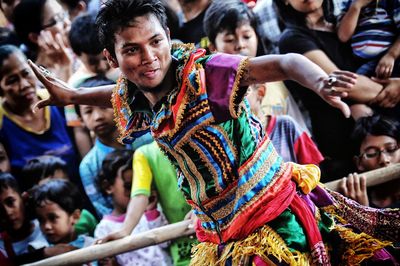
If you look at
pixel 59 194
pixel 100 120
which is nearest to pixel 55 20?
pixel 100 120

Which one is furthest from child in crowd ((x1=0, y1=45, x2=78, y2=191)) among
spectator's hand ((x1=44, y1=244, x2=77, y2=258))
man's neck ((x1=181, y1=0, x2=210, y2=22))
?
man's neck ((x1=181, y1=0, x2=210, y2=22))

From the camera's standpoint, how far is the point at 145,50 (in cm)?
230

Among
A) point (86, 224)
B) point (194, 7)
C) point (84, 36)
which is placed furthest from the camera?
point (194, 7)

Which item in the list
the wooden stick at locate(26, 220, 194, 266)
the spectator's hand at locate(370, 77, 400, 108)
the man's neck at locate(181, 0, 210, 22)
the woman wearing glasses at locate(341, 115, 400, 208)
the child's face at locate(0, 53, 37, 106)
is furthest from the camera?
the man's neck at locate(181, 0, 210, 22)

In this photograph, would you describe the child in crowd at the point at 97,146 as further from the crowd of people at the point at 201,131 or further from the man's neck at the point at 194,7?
the man's neck at the point at 194,7

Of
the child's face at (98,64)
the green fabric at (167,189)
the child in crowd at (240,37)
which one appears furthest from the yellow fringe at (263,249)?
the child's face at (98,64)

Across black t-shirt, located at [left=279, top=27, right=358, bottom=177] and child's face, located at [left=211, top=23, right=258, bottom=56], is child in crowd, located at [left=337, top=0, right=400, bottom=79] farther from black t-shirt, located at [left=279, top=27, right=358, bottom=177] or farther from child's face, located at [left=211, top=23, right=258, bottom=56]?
child's face, located at [left=211, top=23, right=258, bottom=56]

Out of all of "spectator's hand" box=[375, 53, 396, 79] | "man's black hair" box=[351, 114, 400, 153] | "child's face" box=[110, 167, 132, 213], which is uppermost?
"spectator's hand" box=[375, 53, 396, 79]

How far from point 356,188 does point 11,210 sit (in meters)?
2.09

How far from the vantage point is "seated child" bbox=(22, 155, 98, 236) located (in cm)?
399

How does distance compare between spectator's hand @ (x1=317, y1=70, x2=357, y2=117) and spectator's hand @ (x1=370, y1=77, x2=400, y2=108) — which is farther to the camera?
spectator's hand @ (x1=370, y1=77, x2=400, y2=108)

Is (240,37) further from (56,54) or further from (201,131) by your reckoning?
(201,131)

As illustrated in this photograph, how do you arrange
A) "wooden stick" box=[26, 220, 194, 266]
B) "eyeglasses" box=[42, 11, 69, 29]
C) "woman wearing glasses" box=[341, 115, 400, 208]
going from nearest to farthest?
"wooden stick" box=[26, 220, 194, 266]
"woman wearing glasses" box=[341, 115, 400, 208]
"eyeglasses" box=[42, 11, 69, 29]

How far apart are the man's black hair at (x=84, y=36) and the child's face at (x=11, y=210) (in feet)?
3.41
